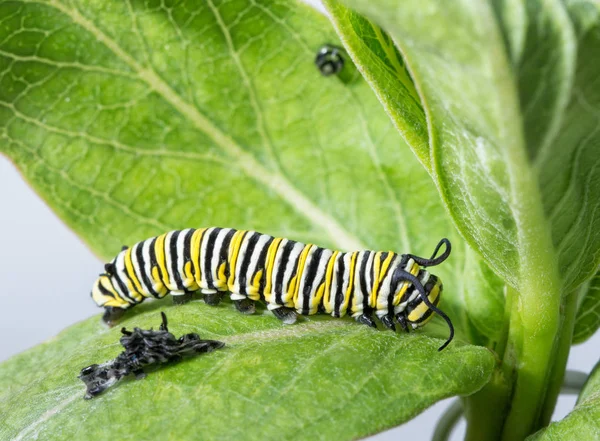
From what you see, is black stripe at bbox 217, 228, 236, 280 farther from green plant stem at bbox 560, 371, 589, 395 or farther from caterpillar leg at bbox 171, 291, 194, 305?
green plant stem at bbox 560, 371, 589, 395

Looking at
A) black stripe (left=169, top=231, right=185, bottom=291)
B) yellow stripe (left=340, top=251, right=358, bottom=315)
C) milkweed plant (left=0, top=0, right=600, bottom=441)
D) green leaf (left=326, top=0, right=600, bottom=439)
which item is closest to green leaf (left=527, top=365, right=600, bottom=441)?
milkweed plant (left=0, top=0, right=600, bottom=441)

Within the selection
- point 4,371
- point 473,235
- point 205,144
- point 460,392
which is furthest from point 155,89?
point 460,392

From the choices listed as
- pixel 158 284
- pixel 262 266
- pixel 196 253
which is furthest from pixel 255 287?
pixel 158 284

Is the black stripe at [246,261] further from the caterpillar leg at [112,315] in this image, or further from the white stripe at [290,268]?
the caterpillar leg at [112,315]

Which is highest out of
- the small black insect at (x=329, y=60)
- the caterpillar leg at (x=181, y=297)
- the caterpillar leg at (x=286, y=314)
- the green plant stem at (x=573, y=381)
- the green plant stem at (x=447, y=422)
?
the small black insect at (x=329, y=60)

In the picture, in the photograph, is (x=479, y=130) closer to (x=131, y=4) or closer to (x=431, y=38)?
(x=431, y=38)

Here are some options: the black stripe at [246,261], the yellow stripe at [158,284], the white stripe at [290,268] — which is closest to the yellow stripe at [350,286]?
the white stripe at [290,268]

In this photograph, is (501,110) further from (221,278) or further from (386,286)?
(221,278)
